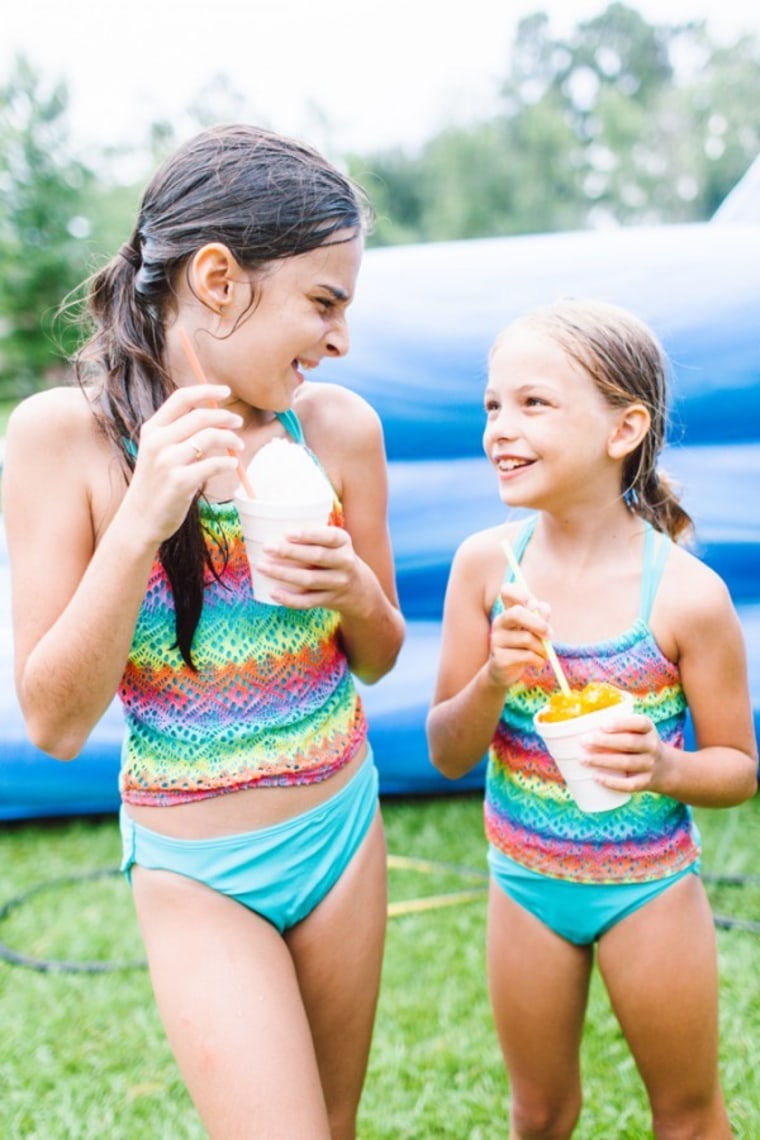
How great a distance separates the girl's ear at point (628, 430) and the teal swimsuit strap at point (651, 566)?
0.47 ft

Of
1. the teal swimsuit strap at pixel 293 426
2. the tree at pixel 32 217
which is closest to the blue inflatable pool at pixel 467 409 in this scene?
the teal swimsuit strap at pixel 293 426

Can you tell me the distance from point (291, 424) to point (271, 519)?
0.28 meters

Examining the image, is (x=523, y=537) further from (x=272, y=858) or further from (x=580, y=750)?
(x=272, y=858)

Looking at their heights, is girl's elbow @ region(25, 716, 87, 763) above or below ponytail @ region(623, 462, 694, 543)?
below

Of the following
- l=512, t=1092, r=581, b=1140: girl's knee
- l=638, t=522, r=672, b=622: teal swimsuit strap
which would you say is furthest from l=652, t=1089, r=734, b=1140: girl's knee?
l=638, t=522, r=672, b=622: teal swimsuit strap

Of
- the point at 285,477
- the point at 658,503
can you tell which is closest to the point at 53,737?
the point at 285,477

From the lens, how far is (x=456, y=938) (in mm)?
3137

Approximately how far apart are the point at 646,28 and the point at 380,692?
169ft

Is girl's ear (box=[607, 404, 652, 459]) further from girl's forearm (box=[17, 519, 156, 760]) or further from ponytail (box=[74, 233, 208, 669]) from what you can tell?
girl's forearm (box=[17, 519, 156, 760])

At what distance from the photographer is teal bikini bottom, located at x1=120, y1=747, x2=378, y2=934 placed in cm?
155

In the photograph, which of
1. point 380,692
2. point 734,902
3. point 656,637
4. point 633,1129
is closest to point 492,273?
point 380,692

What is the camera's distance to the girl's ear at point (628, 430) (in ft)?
5.77

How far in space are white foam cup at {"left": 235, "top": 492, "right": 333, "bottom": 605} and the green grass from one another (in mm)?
1521

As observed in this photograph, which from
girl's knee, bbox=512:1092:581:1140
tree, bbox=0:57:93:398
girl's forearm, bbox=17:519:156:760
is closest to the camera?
girl's forearm, bbox=17:519:156:760
